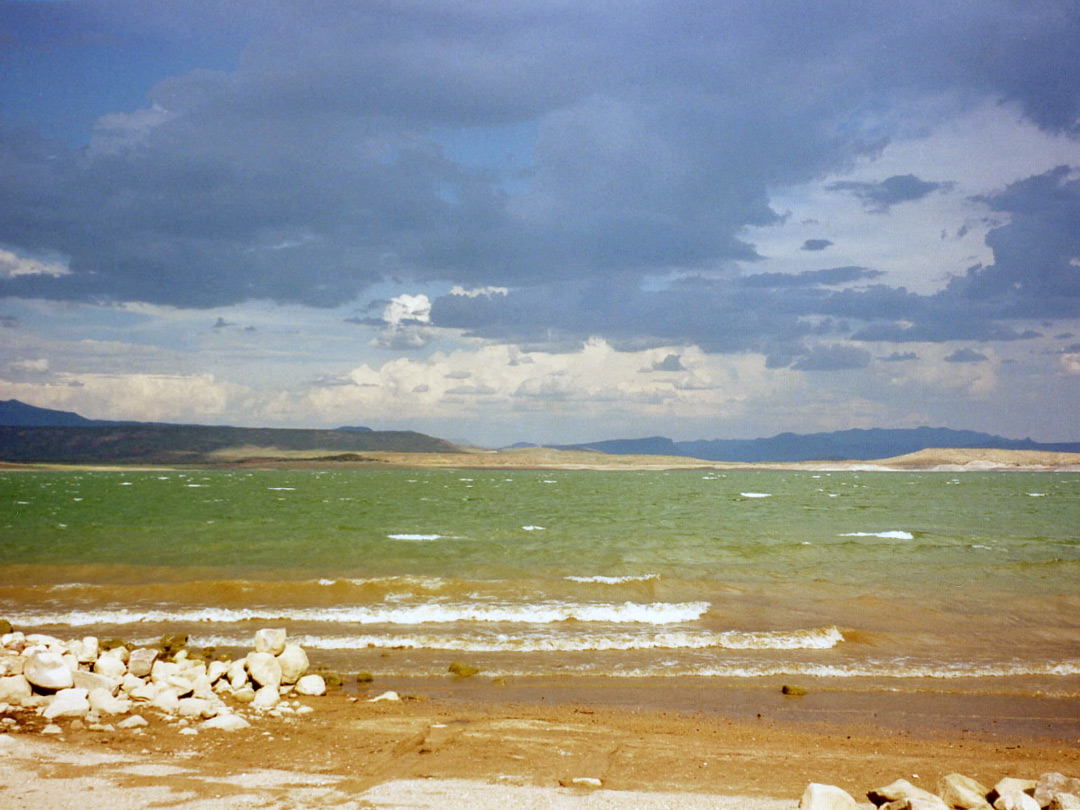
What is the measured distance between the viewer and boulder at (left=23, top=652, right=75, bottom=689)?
9930 millimetres

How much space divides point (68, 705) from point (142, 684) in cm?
104

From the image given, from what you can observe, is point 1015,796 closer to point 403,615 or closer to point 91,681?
point 91,681

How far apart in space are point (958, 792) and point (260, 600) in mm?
16519

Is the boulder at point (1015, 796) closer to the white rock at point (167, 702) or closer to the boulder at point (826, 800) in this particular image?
the boulder at point (826, 800)

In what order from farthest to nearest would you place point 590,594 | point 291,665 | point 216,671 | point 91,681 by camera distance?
point 590,594 → point 291,665 → point 216,671 → point 91,681

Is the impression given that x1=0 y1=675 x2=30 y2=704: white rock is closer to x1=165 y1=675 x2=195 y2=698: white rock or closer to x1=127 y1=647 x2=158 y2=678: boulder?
x1=127 y1=647 x2=158 y2=678: boulder

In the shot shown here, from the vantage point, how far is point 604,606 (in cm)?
1819

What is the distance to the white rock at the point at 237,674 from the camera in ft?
35.6

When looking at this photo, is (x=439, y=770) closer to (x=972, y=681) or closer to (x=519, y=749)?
(x=519, y=749)

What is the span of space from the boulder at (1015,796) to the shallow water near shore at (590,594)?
18.9ft

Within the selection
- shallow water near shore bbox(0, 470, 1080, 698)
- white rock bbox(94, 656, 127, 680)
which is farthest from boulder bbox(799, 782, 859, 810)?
white rock bbox(94, 656, 127, 680)

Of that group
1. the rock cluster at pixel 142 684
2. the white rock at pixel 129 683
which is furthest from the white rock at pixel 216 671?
the white rock at pixel 129 683

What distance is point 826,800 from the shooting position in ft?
22.1

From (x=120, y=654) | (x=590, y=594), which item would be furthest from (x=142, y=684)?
(x=590, y=594)
